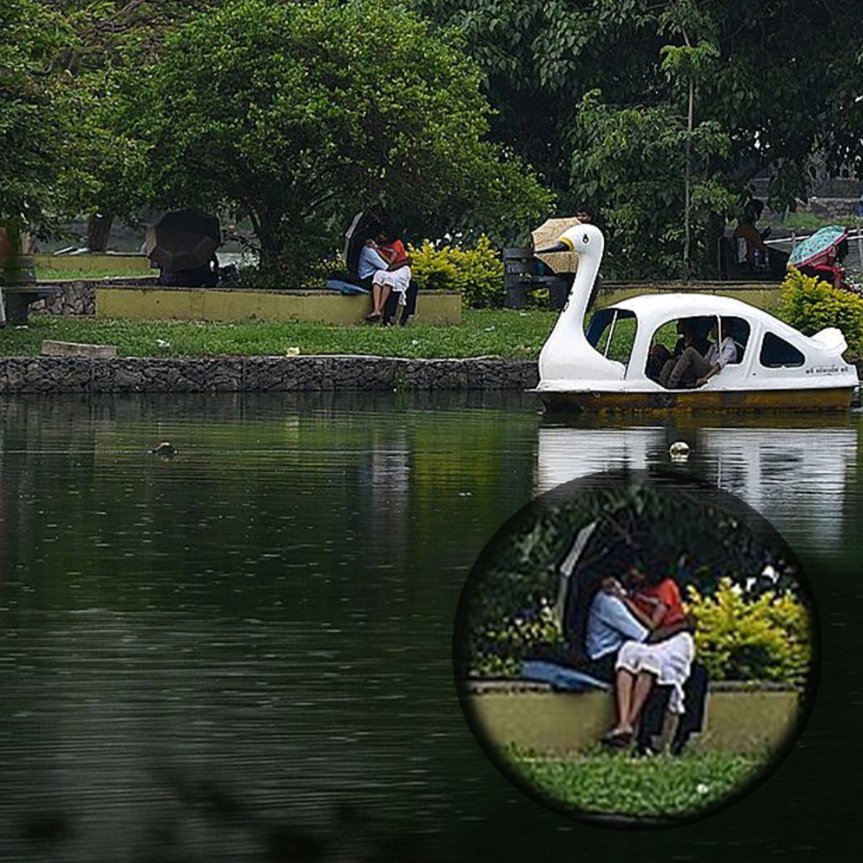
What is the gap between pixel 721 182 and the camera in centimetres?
3834

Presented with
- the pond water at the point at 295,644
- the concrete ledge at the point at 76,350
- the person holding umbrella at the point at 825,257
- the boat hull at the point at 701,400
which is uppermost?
the person holding umbrella at the point at 825,257

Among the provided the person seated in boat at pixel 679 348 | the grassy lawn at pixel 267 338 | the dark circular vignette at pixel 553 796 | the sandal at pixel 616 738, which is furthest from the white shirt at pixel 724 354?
the sandal at pixel 616 738

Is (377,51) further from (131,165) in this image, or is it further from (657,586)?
(657,586)

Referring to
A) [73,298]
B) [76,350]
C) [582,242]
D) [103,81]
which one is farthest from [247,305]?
[582,242]

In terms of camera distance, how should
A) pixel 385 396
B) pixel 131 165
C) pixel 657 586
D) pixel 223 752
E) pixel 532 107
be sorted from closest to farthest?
pixel 657 586 → pixel 223 752 → pixel 385 396 → pixel 131 165 → pixel 532 107

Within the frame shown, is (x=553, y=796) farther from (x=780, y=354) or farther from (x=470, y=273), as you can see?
(x=470, y=273)

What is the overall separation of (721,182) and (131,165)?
1105 cm

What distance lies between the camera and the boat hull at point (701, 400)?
2558 cm

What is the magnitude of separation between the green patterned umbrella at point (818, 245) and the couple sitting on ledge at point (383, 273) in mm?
6807

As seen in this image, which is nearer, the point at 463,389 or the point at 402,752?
the point at 402,752

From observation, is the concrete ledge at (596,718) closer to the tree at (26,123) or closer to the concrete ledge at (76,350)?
the concrete ledge at (76,350)

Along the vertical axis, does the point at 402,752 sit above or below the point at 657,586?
below

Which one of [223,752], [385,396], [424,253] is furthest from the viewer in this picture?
[424,253]

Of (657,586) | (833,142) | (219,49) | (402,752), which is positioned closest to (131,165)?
(219,49)
